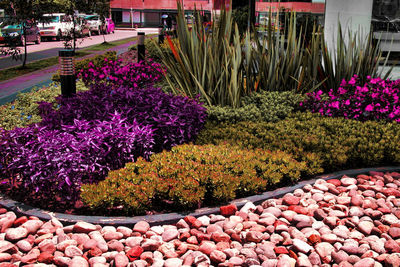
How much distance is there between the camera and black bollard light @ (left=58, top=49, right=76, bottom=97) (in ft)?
17.7

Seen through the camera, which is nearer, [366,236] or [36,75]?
[366,236]

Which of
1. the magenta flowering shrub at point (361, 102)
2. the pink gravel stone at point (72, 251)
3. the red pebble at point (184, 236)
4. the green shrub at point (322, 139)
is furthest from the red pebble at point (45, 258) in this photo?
the magenta flowering shrub at point (361, 102)

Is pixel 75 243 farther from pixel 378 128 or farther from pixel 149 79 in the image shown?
pixel 149 79

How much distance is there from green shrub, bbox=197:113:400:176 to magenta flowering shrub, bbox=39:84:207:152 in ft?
1.00

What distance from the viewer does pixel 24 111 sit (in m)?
6.25

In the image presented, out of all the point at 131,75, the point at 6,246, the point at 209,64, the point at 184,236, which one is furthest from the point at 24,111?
the point at 184,236

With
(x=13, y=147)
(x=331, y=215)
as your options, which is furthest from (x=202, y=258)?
(x=13, y=147)

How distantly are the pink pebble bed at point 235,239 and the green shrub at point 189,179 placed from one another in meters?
0.19

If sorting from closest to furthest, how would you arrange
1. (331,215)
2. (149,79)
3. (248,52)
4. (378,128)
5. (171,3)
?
1. (331,215)
2. (378,128)
3. (248,52)
4. (149,79)
5. (171,3)

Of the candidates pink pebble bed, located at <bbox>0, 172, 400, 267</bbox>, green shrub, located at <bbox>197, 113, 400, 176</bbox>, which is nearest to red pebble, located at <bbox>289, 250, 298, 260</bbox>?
pink pebble bed, located at <bbox>0, 172, 400, 267</bbox>

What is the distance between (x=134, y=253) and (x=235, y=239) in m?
0.77

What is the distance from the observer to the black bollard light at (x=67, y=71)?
5383 mm

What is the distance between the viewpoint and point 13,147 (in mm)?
3887

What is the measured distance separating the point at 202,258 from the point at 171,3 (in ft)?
148
